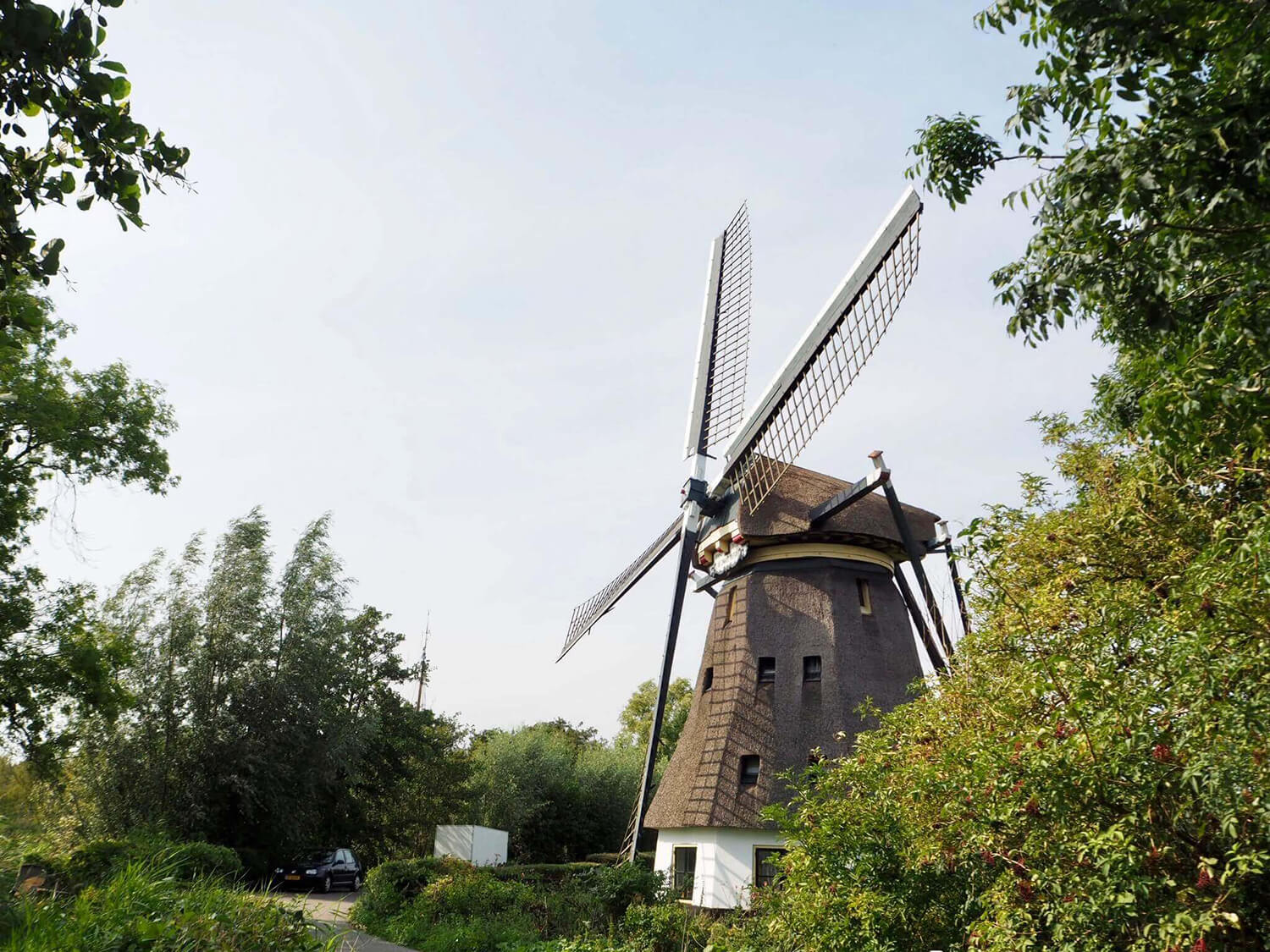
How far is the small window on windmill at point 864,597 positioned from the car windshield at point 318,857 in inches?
634

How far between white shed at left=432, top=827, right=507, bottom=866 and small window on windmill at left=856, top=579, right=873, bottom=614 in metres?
11.0

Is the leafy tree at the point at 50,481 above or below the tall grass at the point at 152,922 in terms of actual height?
above

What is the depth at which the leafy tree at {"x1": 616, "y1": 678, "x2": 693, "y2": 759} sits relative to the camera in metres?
42.0

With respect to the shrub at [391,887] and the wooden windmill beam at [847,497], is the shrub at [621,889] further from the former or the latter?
the wooden windmill beam at [847,497]

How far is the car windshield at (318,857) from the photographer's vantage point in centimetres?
2348

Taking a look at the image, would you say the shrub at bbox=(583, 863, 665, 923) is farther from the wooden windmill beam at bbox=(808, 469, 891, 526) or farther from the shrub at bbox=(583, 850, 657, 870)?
the wooden windmill beam at bbox=(808, 469, 891, 526)

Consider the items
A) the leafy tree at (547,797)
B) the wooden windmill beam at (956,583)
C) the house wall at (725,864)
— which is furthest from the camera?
the leafy tree at (547,797)

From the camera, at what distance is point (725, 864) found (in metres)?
16.2

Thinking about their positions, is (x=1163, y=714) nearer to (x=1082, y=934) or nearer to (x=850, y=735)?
(x=1082, y=934)

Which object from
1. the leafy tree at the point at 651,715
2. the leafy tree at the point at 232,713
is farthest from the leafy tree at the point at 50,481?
the leafy tree at the point at 651,715

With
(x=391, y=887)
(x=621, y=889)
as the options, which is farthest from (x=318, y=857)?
(x=621, y=889)

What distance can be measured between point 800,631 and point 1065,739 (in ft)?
42.3

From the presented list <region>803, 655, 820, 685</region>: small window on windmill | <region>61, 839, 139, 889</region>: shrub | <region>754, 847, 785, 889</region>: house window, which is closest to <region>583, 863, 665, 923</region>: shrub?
<region>754, 847, 785, 889</region>: house window

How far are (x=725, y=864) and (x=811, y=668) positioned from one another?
4.10m
